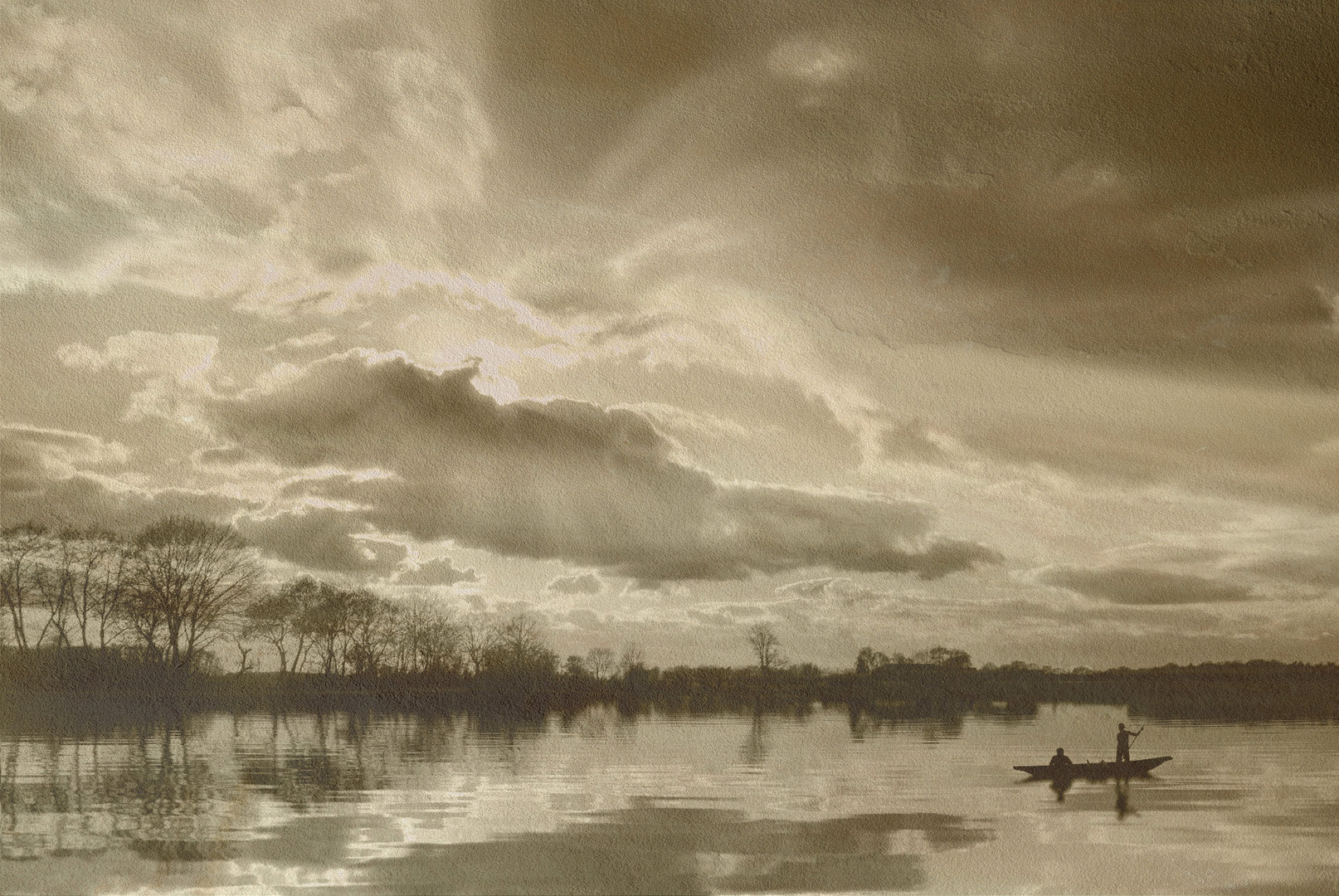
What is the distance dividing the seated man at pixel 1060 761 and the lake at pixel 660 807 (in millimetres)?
68

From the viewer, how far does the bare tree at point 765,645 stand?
17.0 feet

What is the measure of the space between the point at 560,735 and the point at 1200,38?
143 inches

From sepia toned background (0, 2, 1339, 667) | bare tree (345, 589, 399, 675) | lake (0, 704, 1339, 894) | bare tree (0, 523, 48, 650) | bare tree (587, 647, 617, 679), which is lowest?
lake (0, 704, 1339, 894)

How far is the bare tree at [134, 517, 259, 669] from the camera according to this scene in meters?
5.18

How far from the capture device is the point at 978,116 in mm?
5246

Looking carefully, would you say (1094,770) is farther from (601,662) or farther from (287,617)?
(287,617)

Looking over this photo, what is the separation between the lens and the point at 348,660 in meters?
5.17

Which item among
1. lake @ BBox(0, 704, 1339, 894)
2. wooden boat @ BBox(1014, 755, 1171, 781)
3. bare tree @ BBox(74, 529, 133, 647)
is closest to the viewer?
lake @ BBox(0, 704, 1339, 894)

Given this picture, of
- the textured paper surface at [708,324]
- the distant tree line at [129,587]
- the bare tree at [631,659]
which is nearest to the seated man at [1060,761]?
the textured paper surface at [708,324]

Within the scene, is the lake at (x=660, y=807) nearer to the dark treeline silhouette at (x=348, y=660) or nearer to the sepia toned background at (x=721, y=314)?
the dark treeline silhouette at (x=348, y=660)

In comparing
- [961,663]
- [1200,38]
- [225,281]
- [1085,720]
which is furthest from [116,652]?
[1200,38]

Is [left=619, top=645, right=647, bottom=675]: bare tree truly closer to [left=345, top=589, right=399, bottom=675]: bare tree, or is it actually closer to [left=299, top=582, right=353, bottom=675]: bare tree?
[left=345, top=589, right=399, bottom=675]: bare tree

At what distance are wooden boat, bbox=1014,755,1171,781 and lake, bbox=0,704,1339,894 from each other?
0.05m

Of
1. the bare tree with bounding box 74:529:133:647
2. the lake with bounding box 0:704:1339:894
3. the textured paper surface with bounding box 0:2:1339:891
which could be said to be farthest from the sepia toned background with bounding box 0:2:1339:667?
the lake with bounding box 0:704:1339:894
